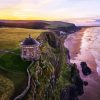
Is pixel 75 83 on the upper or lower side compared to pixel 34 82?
lower

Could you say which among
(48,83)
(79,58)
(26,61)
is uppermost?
(26,61)

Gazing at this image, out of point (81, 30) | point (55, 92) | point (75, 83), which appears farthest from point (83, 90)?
point (81, 30)

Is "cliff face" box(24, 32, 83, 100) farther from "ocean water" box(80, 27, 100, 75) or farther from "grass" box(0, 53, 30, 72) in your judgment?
"ocean water" box(80, 27, 100, 75)

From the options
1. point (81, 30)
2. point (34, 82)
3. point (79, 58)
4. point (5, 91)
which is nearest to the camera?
point (5, 91)

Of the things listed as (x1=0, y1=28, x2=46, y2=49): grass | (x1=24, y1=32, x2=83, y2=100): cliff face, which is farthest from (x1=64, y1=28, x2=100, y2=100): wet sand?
(x1=0, y1=28, x2=46, y2=49): grass

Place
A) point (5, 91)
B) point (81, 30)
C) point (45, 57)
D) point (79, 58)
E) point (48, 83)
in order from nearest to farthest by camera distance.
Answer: point (5, 91) → point (48, 83) → point (45, 57) → point (79, 58) → point (81, 30)

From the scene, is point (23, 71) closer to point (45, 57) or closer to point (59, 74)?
point (45, 57)
